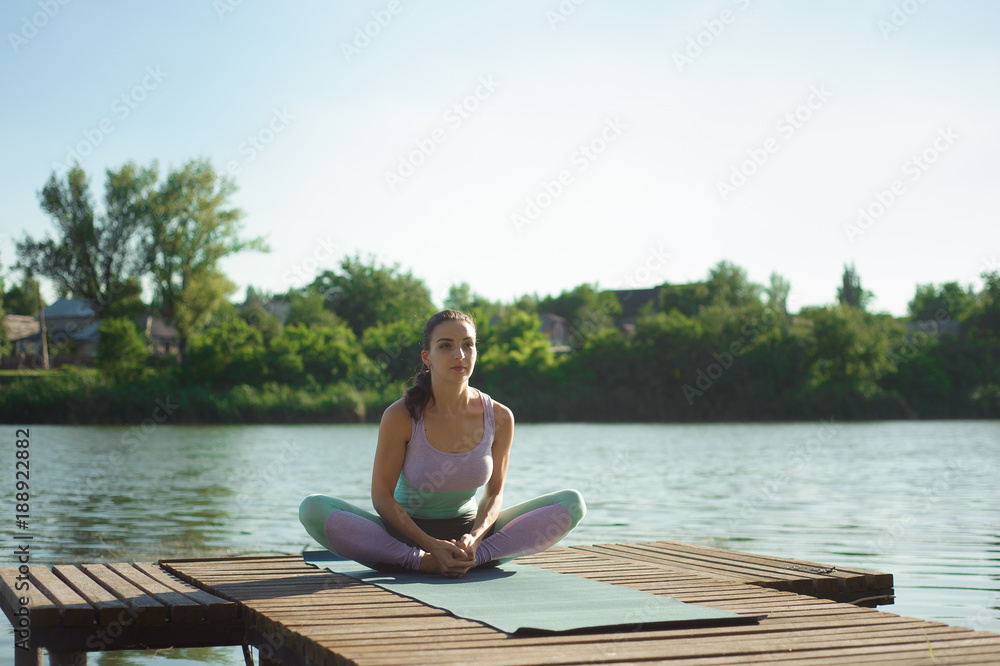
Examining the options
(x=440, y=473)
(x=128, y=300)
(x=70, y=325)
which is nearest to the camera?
(x=440, y=473)

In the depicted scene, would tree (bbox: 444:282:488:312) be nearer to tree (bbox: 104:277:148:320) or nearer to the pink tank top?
tree (bbox: 104:277:148:320)

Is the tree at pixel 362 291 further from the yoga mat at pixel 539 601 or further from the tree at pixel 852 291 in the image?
the yoga mat at pixel 539 601

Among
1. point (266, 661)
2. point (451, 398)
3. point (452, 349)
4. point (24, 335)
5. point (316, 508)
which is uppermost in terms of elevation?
point (24, 335)

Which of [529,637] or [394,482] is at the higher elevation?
[394,482]

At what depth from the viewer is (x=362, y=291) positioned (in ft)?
203

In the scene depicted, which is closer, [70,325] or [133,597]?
[133,597]

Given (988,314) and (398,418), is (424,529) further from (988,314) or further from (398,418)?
(988,314)

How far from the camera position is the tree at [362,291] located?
6112 cm

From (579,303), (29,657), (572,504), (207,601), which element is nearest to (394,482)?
(572,504)

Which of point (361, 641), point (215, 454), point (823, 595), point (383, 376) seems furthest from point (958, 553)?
point (383, 376)

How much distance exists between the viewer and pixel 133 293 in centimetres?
4419

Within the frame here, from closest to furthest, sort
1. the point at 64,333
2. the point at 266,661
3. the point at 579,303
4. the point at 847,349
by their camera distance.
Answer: the point at 266,661, the point at 847,349, the point at 64,333, the point at 579,303

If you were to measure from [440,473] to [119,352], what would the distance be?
38496mm

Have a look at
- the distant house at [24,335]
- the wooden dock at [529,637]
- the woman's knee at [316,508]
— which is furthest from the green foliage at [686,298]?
the woman's knee at [316,508]
